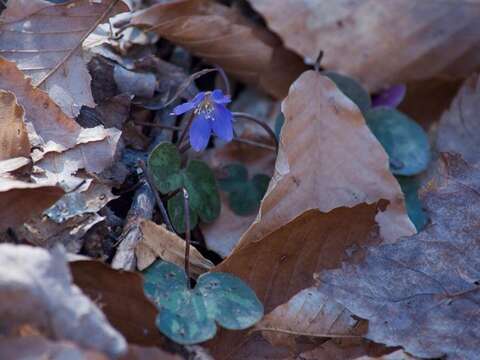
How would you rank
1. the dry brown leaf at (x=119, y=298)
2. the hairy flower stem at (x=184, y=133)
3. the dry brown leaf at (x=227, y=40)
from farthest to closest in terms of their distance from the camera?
the dry brown leaf at (x=227, y=40)
the hairy flower stem at (x=184, y=133)
the dry brown leaf at (x=119, y=298)

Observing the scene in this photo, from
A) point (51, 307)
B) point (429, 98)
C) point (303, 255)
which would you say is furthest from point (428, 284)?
point (429, 98)

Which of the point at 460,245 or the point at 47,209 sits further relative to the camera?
the point at 460,245

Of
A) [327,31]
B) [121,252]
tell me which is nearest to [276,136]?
[327,31]

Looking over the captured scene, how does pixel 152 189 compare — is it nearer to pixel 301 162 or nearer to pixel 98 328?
pixel 301 162

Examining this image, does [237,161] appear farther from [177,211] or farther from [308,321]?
[308,321]

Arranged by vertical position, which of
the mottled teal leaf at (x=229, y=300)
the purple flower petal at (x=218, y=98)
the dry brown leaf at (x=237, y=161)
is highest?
the purple flower petal at (x=218, y=98)

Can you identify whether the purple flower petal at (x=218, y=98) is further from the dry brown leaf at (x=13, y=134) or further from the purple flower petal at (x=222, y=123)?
the dry brown leaf at (x=13, y=134)

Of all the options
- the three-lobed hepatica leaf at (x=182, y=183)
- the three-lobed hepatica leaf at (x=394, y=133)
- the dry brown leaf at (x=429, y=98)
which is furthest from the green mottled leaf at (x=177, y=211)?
the dry brown leaf at (x=429, y=98)
